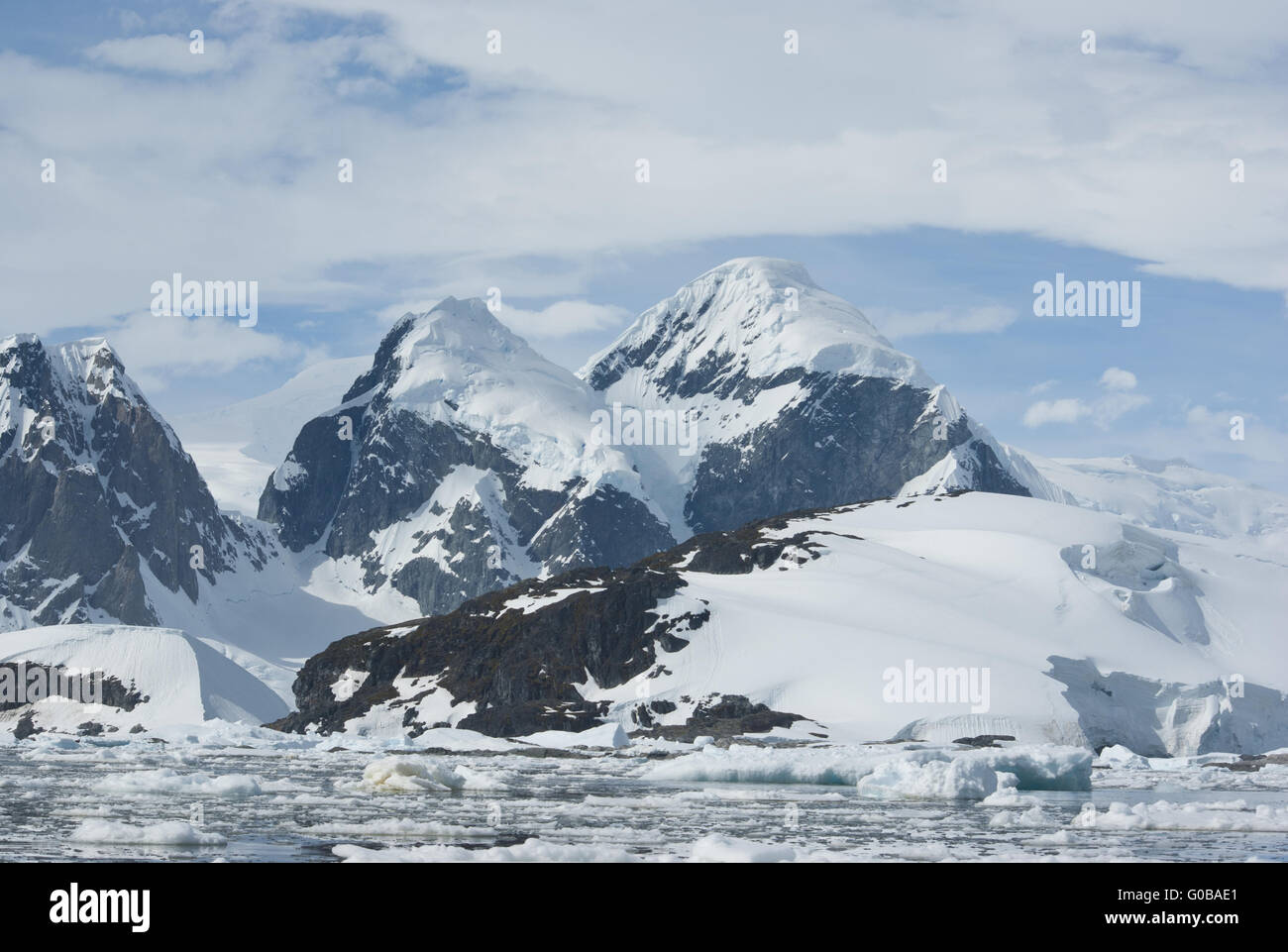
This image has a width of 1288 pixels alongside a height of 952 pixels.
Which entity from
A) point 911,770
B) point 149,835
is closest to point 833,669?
point 911,770

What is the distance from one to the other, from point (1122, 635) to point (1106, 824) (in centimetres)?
12941

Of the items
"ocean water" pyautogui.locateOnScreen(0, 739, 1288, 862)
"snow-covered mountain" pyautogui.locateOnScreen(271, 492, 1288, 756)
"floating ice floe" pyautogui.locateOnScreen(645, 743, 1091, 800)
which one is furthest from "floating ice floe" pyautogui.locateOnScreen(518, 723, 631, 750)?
"ocean water" pyautogui.locateOnScreen(0, 739, 1288, 862)

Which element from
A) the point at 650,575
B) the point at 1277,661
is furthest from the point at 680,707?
the point at 1277,661

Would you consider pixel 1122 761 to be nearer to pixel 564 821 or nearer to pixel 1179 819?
pixel 1179 819

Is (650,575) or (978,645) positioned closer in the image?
(978,645)

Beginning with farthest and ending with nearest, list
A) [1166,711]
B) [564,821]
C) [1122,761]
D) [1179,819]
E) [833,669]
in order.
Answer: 1. [1166,711]
2. [833,669]
3. [1122,761]
4. [1179,819]
5. [564,821]

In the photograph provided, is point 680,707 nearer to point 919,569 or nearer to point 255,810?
point 919,569

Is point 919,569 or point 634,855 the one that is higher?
point 919,569

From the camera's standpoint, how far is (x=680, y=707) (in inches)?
6560

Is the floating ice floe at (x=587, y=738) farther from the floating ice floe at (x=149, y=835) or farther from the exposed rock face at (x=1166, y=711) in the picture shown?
the floating ice floe at (x=149, y=835)

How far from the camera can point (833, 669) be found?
16562 centimetres

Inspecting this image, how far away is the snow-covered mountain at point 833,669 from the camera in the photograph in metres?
160

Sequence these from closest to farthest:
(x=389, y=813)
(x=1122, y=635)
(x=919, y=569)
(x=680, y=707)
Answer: (x=389, y=813) < (x=680, y=707) < (x=1122, y=635) < (x=919, y=569)

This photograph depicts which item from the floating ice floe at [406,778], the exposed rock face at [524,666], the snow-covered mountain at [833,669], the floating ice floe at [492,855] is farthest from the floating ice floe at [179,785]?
the exposed rock face at [524,666]
